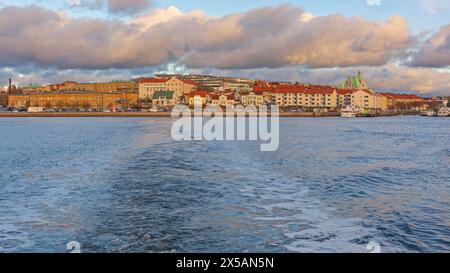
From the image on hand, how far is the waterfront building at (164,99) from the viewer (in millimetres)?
102275

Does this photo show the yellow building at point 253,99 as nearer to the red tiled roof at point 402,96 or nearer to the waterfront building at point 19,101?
the waterfront building at point 19,101

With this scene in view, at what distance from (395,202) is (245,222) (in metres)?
3.42

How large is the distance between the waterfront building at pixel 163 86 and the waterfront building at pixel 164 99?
5053mm

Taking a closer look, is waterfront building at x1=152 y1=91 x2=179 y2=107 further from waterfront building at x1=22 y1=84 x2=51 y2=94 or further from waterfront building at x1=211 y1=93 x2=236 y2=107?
waterfront building at x1=22 y1=84 x2=51 y2=94

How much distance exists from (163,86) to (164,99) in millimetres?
10803

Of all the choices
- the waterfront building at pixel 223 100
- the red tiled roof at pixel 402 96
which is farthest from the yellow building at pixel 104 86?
the red tiled roof at pixel 402 96

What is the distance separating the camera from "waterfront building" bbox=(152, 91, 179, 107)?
102275 millimetres

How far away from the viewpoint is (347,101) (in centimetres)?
10694

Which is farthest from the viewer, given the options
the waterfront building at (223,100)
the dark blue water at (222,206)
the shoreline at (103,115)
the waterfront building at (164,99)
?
the waterfront building at (164,99)

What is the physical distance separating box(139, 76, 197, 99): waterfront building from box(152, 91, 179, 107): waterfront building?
505cm

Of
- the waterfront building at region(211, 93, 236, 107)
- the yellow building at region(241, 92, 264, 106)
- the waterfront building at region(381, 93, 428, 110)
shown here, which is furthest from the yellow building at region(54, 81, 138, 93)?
the waterfront building at region(381, 93, 428, 110)

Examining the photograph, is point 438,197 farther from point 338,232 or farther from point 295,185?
point 338,232

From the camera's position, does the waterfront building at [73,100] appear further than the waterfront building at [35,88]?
No
